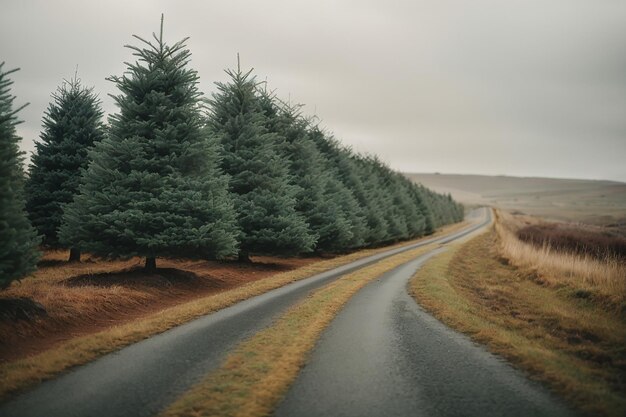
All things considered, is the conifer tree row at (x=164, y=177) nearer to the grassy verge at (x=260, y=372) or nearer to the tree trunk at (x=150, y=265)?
the tree trunk at (x=150, y=265)

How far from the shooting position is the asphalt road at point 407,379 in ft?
14.8

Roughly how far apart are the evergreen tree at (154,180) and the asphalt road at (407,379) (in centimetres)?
695

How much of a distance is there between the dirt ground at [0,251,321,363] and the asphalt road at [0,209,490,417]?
2.14 meters

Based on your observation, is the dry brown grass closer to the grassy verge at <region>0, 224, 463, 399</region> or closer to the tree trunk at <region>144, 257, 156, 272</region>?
the grassy verge at <region>0, 224, 463, 399</region>

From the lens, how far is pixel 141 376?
5.44m

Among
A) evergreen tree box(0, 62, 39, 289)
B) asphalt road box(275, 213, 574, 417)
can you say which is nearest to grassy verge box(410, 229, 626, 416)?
asphalt road box(275, 213, 574, 417)

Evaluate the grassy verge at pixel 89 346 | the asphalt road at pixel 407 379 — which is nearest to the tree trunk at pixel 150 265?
the grassy verge at pixel 89 346

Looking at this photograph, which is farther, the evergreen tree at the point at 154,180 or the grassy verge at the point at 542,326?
the evergreen tree at the point at 154,180

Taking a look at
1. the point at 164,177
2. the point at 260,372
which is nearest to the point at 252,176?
the point at 164,177

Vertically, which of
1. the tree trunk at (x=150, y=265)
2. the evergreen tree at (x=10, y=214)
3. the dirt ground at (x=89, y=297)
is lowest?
the dirt ground at (x=89, y=297)

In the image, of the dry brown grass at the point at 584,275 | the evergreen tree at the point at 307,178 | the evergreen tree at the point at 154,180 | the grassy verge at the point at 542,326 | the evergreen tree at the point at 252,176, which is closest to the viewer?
the grassy verge at the point at 542,326

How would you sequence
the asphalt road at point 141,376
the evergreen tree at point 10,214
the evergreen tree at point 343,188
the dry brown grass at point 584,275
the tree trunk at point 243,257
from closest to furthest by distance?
the asphalt road at point 141,376 < the evergreen tree at point 10,214 < the dry brown grass at point 584,275 < the tree trunk at point 243,257 < the evergreen tree at point 343,188

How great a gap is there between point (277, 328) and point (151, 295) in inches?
221

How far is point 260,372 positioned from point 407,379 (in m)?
2.30
